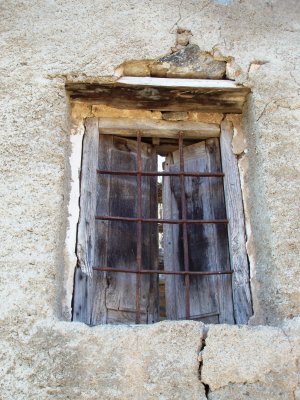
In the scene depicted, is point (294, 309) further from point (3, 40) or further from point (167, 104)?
point (3, 40)

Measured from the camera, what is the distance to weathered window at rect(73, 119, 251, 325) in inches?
110

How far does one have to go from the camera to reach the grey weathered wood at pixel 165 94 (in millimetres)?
2922

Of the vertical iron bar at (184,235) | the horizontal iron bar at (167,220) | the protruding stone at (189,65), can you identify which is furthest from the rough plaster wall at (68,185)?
the vertical iron bar at (184,235)

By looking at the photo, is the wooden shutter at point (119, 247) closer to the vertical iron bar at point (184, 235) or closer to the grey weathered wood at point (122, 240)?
the grey weathered wood at point (122, 240)

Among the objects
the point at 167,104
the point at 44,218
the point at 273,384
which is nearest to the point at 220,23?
the point at 167,104

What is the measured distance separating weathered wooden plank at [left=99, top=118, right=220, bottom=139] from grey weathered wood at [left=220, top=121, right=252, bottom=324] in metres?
0.09

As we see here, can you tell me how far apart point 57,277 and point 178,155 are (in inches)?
39.1

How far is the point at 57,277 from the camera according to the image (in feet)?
8.34

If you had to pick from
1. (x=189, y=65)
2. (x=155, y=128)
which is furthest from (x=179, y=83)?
(x=155, y=128)

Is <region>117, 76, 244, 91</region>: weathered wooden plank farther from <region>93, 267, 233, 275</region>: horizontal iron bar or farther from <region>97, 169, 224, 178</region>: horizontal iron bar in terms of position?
<region>93, 267, 233, 275</region>: horizontal iron bar

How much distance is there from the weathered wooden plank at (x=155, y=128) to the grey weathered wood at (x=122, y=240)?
63mm

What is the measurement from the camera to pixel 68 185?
2.86 metres

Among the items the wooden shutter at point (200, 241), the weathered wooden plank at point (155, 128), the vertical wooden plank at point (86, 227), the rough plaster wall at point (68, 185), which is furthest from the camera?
the weathered wooden plank at point (155, 128)

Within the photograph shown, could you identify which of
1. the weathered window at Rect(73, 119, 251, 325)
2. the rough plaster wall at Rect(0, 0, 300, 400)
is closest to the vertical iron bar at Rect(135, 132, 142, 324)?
the weathered window at Rect(73, 119, 251, 325)
